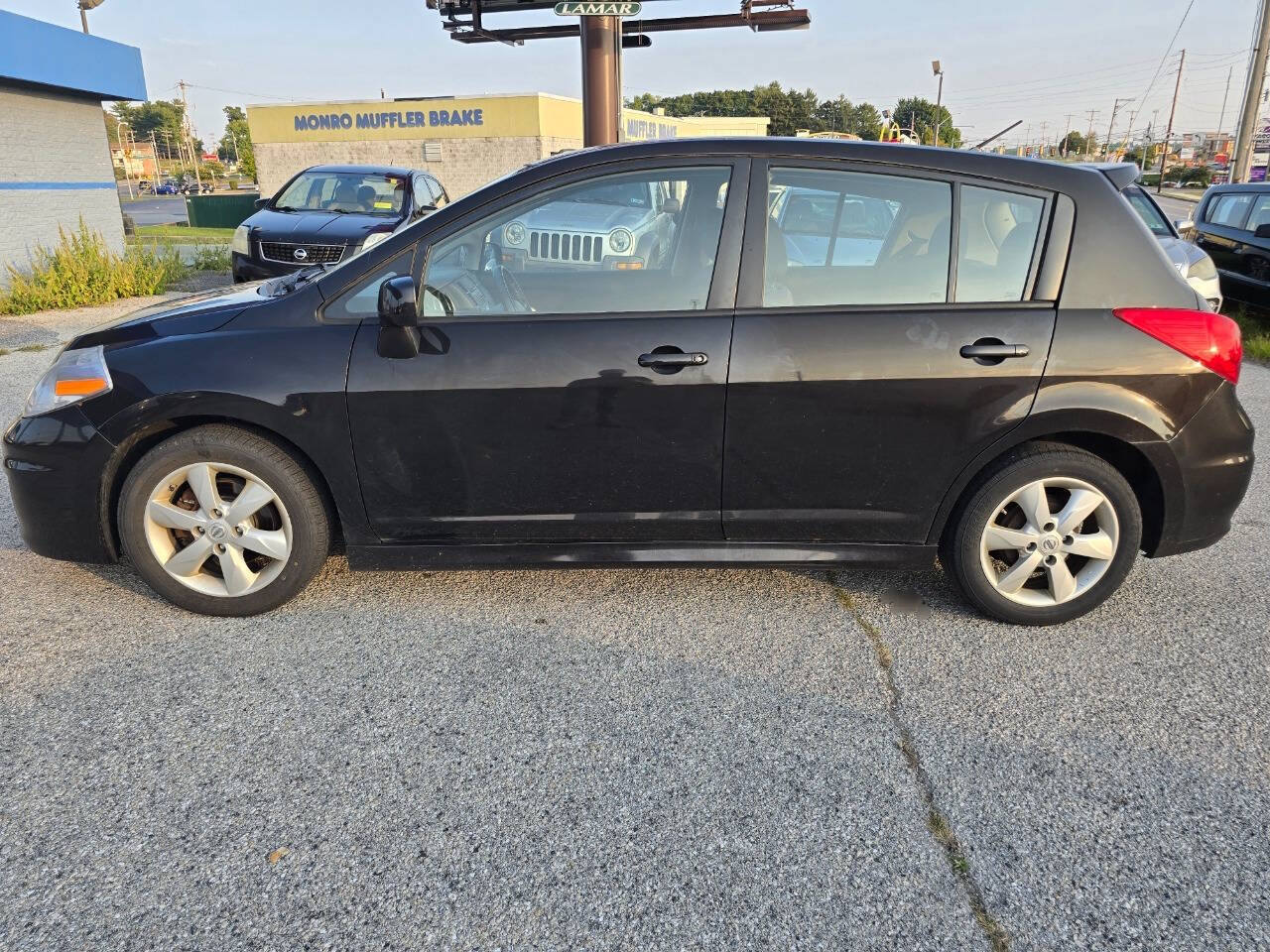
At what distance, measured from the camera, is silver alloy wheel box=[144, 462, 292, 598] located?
3.35 meters

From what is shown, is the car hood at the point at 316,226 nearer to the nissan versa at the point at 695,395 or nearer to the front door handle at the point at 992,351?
the nissan versa at the point at 695,395

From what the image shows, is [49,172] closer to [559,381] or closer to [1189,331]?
[559,381]

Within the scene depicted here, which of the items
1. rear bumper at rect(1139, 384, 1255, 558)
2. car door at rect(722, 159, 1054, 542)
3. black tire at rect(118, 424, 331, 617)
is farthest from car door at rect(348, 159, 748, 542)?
rear bumper at rect(1139, 384, 1255, 558)

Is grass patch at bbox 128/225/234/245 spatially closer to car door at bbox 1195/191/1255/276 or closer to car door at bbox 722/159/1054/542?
car door at bbox 722/159/1054/542

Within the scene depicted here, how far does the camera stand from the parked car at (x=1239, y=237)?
9.80 m

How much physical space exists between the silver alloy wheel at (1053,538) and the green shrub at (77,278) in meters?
11.6

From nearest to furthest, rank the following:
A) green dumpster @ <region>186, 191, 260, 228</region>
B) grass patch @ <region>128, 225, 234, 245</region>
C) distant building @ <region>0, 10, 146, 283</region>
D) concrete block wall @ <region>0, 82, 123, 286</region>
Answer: distant building @ <region>0, 10, 146, 283</region> < concrete block wall @ <region>0, 82, 123, 286</region> < grass patch @ <region>128, 225, 234, 245</region> < green dumpster @ <region>186, 191, 260, 228</region>

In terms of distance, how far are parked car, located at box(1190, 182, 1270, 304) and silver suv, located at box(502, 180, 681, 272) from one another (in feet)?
29.6

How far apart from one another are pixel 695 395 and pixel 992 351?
1.07 meters

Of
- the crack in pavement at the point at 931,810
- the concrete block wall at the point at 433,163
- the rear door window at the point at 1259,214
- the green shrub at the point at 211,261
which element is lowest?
the crack in pavement at the point at 931,810

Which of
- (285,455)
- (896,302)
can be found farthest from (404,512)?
(896,302)

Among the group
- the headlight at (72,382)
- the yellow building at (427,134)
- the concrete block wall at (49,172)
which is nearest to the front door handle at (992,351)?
the headlight at (72,382)

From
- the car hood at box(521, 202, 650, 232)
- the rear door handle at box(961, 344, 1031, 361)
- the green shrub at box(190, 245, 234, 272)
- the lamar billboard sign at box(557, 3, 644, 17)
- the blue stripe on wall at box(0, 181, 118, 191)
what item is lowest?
the green shrub at box(190, 245, 234, 272)

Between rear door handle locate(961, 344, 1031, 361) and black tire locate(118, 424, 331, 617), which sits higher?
rear door handle locate(961, 344, 1031, 361)
